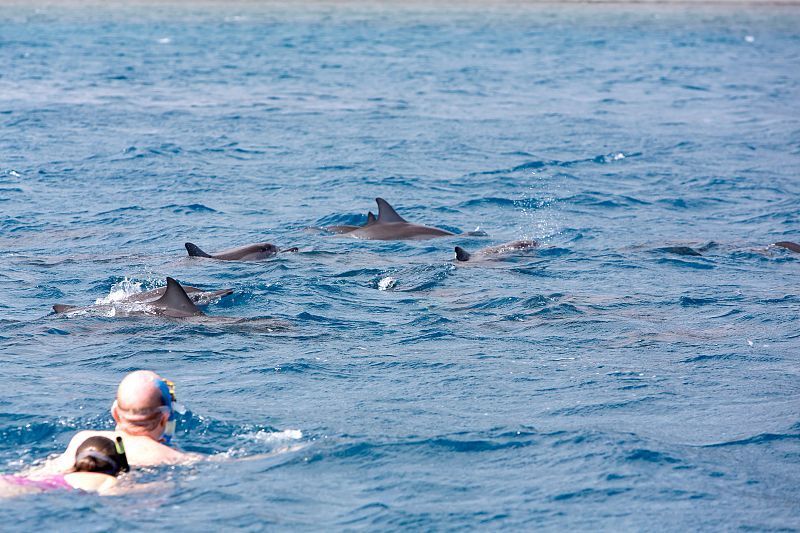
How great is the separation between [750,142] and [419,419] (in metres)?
22.6

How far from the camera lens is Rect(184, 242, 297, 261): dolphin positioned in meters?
16.7

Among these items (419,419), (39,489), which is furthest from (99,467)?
(419,419)

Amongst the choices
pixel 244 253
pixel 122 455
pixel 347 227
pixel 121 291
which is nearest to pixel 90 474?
pixel 122 455

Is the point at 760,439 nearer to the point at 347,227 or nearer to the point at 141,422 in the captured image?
the point at 141,422

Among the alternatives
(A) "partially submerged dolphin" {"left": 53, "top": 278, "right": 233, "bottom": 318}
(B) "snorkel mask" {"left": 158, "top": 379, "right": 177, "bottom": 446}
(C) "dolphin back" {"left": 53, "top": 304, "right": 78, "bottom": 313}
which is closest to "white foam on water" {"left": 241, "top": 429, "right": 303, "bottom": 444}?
(B) "snorkel mask" {"left": 158, "top": 379, "right": 177, "bottom": 446}

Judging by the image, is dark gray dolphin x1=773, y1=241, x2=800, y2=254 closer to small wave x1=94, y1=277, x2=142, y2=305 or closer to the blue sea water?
the blue sea water

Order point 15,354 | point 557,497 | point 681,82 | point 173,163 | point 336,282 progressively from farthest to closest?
point 681,82 → point 173,163 → point 336,282 → point 15,354 → point 557,497

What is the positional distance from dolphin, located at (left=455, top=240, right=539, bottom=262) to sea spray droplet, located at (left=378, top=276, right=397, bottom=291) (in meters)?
1.26

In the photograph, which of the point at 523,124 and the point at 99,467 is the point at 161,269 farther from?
the point at 523,124

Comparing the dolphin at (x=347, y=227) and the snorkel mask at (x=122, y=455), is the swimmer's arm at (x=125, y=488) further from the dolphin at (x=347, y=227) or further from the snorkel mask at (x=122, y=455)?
the dolphin at (x=347, y=227)

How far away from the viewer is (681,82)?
4603 centimetres

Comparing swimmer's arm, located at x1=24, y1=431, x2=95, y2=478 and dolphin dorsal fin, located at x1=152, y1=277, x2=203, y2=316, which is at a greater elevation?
swimmer's arm, located at x1=24, y1=431, x2=95, y2=478

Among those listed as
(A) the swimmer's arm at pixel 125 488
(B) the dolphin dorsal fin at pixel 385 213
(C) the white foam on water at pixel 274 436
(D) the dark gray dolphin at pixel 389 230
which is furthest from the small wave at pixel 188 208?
(A) the swimmer's arm at pixel 125 488

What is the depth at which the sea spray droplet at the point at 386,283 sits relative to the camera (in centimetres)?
1523
